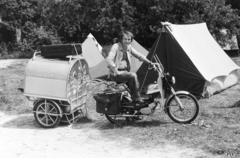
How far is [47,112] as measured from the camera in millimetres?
5883

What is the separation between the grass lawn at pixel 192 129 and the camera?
15.5 feet

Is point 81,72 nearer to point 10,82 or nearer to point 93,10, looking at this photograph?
point 10,82

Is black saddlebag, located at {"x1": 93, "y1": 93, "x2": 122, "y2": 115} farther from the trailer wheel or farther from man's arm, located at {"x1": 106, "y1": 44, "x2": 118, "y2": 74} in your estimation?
the trailer wheel

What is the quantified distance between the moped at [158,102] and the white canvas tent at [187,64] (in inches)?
85.7

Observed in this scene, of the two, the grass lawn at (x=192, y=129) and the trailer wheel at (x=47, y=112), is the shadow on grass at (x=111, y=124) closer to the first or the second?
the grass lawn at (x=192, y=129)

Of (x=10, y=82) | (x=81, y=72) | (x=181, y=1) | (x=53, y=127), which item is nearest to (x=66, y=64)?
(x=81, y=72)

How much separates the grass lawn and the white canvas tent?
541 millimetres

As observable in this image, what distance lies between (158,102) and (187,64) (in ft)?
8.07

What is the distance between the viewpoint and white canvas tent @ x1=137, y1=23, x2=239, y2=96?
25.8ft

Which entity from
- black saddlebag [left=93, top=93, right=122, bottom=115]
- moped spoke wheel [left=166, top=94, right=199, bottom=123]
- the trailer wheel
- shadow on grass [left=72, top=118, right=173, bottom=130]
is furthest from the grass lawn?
the trailer wheel

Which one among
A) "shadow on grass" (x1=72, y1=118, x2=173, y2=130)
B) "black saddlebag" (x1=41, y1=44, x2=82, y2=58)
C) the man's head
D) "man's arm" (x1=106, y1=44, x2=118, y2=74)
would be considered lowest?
"shadow on grass" (x1=72, y1=118, x2=173, y2=130)

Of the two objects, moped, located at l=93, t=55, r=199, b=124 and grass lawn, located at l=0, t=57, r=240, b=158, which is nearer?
grass lawn, located at l=0, t=57, r=240, b=158

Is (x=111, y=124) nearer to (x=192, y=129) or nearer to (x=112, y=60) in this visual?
(x=112, y=60)

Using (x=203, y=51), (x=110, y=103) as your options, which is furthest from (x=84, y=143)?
(x=203, y=51)
